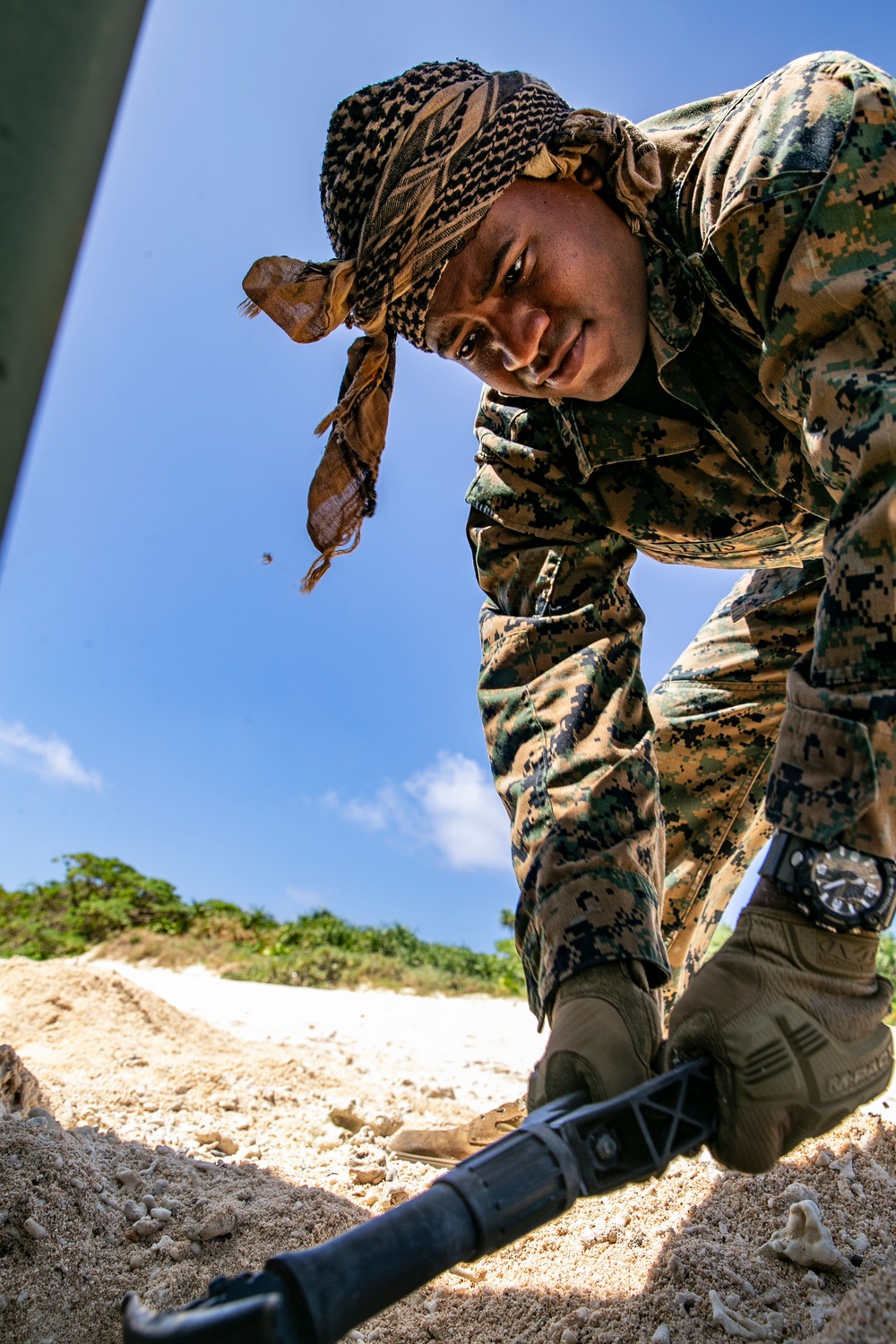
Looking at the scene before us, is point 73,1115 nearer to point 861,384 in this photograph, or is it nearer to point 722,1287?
point 722,1287

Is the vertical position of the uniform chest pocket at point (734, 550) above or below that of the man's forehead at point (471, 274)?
below

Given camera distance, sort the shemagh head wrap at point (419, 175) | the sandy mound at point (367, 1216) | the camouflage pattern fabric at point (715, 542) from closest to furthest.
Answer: the camouflage pattern fabric at point (715, 542) < the sandy mound at point (367, 1216) < the shemagh head wrap at point (419, 175)

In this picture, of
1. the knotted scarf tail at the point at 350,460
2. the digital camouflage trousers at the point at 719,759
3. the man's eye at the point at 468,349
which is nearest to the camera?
the man's eye at the point at 468,349

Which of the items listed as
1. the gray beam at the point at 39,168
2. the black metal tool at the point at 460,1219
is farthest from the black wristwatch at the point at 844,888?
the gray beam at the point at 39,168

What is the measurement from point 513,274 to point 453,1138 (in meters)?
2.33

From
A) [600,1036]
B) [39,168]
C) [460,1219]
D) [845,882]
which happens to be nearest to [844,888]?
[845,882]

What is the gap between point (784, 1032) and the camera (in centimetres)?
126

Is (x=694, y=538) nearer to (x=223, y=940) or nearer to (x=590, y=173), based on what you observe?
(x=590, y=173)

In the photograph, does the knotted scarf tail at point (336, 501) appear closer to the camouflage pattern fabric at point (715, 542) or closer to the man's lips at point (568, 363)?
the camouflage pattern fabric at point (715, 542)

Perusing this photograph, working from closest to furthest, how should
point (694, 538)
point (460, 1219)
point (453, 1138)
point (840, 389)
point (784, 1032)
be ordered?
point (460, 1219)
point (784, 1032)
point (840, 389)
point (694, 538)
point (453, 1138)

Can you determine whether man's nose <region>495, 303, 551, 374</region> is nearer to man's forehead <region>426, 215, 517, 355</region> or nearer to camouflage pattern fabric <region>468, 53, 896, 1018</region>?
man's forehead <region>426, 215, 517, 355</region>

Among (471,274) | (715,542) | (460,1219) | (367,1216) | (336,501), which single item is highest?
(471,274)

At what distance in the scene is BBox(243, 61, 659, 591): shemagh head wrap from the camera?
193cm

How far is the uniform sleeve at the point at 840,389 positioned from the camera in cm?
130
